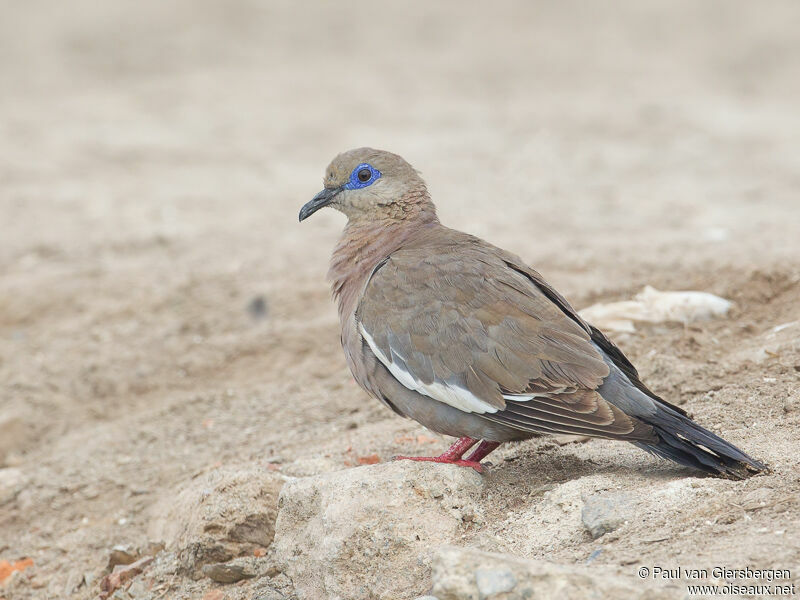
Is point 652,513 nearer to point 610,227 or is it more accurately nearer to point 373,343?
point 373,343

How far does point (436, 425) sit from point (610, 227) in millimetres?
4333

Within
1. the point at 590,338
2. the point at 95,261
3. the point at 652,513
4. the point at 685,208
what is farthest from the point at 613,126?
the point at 652,513

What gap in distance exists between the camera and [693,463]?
3.78 meters

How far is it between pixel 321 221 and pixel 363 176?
3.84m

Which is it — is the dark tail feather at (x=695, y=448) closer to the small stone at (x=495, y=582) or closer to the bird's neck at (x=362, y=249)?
the small stone at (x=495, y=582)

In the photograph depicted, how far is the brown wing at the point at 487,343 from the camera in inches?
154

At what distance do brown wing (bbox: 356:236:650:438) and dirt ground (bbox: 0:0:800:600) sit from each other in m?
0.34

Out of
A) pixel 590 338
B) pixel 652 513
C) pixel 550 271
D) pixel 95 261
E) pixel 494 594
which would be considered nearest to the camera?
pixel 494 594

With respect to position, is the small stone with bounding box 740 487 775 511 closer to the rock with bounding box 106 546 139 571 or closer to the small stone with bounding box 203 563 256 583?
the small stone with bounding box 203 563 256 583

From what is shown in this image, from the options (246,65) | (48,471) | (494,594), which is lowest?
(48,471)

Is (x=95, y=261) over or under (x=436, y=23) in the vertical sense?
under

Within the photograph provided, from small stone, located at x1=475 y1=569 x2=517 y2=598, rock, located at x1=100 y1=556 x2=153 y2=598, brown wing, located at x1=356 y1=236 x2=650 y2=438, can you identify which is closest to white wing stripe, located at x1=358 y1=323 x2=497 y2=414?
brown wing, located at x1=356 y1=236 x2=650 y2=438

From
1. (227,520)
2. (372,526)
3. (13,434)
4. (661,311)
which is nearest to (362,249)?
(227,520)

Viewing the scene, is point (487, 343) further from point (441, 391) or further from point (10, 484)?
point (10, 484)
